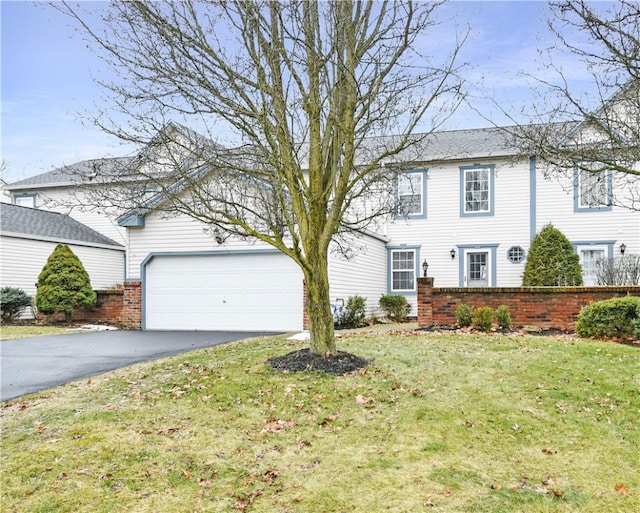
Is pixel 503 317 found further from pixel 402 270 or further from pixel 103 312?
pixel 103 312

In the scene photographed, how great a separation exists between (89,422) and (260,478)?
2207mm

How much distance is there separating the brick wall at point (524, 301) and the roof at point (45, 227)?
12.8 m

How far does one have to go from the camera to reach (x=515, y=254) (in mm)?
17891

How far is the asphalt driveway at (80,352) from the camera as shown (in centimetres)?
778

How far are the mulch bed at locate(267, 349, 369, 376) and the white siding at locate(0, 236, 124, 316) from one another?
13.6 metres

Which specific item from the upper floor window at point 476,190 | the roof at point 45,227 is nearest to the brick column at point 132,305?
the roof at point 45,227

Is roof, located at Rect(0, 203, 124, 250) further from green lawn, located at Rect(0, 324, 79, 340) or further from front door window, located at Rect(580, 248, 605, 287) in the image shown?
front door window, located at Rect(580, 248, 605, 287)

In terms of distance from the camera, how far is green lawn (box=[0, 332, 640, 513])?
13.6 feet

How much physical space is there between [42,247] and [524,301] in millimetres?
15961

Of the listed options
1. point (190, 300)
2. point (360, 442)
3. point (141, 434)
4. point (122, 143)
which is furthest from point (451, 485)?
Answer: point (190, 300)

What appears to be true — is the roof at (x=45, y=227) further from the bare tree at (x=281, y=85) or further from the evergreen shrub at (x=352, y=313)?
the bare tree at (x=281, y=85)

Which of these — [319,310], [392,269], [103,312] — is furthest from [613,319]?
[103,312]

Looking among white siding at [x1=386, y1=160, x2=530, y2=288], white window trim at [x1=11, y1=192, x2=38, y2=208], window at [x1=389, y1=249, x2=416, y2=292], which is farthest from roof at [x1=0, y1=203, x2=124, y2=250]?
white siding at [x1=386, y1=160, x2=530, y2=288]

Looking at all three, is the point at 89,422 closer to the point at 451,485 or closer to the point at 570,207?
the point at 451,485
